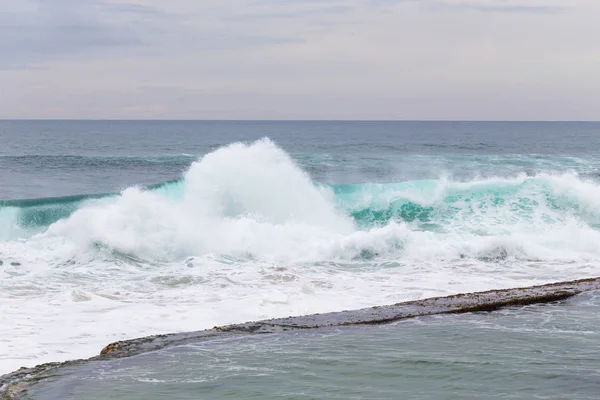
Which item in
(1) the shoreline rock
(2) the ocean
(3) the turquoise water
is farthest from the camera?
(2) the ocean

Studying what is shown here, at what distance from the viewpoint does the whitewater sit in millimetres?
10641

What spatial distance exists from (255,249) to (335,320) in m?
6.92

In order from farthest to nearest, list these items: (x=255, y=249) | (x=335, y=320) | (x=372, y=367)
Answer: (x=255, y=249), (x=335, y=320), (x=372, y=367)

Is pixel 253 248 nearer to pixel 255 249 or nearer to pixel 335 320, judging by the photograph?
pixel 255 249

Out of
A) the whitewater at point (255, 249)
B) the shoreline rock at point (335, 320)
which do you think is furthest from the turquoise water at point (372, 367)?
the whitewater at point (255, 249)

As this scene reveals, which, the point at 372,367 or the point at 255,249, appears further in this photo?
the point at 255,249

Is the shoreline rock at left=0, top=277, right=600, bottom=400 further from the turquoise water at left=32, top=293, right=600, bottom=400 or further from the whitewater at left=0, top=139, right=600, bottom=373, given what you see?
the whitewater at left=0, top=139, right=600, bottom=373

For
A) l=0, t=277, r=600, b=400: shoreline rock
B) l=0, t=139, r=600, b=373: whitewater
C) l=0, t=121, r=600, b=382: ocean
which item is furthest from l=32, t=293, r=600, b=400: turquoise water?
l=0, t=139, r=600, b=373: whitewater

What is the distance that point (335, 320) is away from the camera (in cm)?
888

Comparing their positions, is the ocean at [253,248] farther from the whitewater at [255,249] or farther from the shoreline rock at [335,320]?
the shoreline rock at [335,320]

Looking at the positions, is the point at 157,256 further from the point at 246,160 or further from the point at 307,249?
the point at 246,160

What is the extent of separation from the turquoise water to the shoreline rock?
7.8 inches

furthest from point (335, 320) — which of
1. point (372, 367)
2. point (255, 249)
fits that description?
point (255, 249)

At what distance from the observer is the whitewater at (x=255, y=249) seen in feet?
34.9
